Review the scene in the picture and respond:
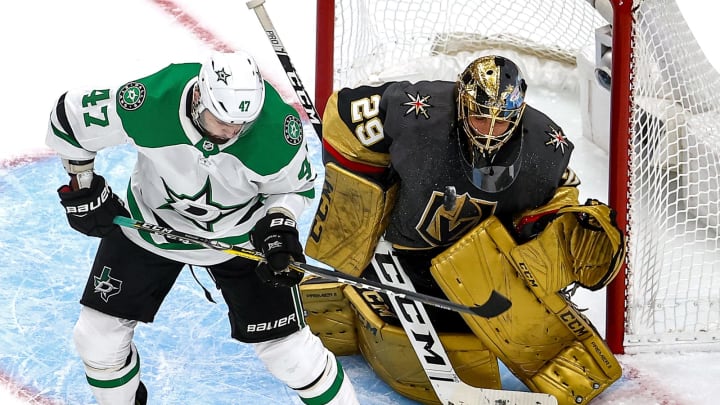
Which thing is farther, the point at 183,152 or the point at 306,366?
the point at 306,366

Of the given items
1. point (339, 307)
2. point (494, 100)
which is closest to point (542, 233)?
point (494, 100)

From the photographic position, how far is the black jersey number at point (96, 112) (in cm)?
279

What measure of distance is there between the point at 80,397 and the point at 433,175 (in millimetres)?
1172

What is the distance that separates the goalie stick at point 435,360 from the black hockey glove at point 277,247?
50cm

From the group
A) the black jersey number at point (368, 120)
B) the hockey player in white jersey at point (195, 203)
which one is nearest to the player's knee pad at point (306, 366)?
the hockey player in white jersey at point (195, 203)

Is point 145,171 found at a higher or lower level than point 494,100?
lower

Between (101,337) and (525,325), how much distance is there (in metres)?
1.12

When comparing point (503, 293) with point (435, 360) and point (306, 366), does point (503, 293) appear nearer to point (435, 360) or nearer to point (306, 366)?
point (435, 360)

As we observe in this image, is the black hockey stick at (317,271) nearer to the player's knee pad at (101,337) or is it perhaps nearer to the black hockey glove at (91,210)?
the black hockey glove at (91,210)

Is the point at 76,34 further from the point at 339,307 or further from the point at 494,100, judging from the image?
the point at 494,100

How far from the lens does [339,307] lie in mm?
A: 3535

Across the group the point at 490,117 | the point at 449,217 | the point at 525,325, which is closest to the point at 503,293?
the point at 525,325

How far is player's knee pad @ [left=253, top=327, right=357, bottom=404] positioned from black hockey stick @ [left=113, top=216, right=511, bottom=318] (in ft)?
0.62

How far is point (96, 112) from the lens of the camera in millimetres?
2789
